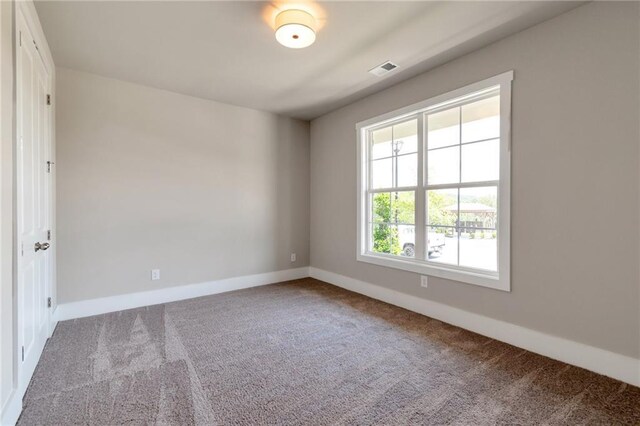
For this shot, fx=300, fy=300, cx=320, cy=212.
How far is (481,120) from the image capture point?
2.88 m

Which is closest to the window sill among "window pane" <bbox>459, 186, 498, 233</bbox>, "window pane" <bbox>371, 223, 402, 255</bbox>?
"window pane" <bbox>371, 223, 402, 255</bbox>

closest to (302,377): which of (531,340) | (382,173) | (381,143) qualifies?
(531,340)

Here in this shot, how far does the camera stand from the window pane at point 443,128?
3.09 metres

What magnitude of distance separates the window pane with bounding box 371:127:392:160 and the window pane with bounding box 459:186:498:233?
3.89 ft

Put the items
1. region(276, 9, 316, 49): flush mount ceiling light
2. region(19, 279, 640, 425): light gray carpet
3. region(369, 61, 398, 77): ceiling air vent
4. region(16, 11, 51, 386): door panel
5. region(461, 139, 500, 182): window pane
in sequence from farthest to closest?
region(369, 61, 398, 77): ceiling air vent, region(461, 139, 500, 182): window pane, region(276, 9, 316, 49): flush mount ceiling light, region(16, 11, 51, 386): door panel, region(19, 279, 640, 425): light gray carpet

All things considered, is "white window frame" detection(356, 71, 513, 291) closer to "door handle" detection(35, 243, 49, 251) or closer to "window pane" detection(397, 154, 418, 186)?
"window pane" detection(397, 154, 418, 186)

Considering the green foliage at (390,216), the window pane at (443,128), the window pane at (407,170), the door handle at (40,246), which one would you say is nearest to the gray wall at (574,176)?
the window pane at (443,128)

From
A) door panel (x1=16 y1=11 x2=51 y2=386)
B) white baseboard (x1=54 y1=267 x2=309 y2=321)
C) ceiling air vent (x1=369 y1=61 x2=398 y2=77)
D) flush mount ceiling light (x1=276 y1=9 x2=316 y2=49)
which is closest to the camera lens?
door panel (x1=16 y1=11 x2=51 y2=386)

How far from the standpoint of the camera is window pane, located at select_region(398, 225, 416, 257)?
11.5 ft

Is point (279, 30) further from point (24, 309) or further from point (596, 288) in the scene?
point (596, 288)

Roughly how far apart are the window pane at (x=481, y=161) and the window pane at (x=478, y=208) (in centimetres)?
12

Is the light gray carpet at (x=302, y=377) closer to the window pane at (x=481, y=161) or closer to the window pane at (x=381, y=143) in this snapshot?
the window pane at (x=481, y=161)

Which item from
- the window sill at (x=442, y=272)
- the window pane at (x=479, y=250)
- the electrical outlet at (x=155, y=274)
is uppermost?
the window pane at (x=479, y=250)

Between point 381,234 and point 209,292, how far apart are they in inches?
95.3
